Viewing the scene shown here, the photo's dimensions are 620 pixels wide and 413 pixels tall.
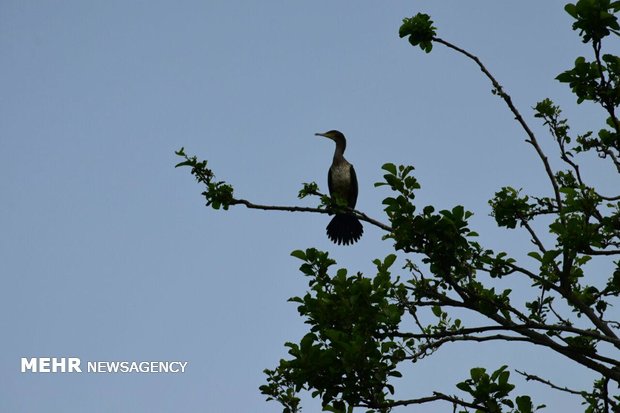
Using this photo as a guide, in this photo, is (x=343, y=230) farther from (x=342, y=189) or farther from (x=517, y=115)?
(x=517, y=115)

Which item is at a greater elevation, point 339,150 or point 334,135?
point 334,135

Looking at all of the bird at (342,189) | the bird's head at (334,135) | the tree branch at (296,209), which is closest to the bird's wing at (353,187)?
the bird at (342,189)

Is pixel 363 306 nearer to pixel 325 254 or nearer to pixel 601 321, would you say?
pixel 325 254

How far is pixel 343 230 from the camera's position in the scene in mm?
12609

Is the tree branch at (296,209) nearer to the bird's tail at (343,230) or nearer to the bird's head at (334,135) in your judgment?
the bird's tail at (343,230)

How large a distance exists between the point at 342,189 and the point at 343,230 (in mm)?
917


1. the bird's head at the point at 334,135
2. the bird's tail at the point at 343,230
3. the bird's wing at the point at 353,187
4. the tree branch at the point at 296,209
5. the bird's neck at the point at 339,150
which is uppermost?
the bird's head at the point at 334,135

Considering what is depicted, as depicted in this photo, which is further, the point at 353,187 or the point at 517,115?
the point at 353,187

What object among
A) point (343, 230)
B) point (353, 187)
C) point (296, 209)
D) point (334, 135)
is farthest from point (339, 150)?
point (296, 209)

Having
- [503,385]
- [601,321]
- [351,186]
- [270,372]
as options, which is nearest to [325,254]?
[270,372]

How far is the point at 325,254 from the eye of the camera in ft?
23.3

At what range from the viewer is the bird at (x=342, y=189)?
12602mm

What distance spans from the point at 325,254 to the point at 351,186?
629cm

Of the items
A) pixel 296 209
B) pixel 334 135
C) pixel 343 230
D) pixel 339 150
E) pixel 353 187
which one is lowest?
pixel 296 209
